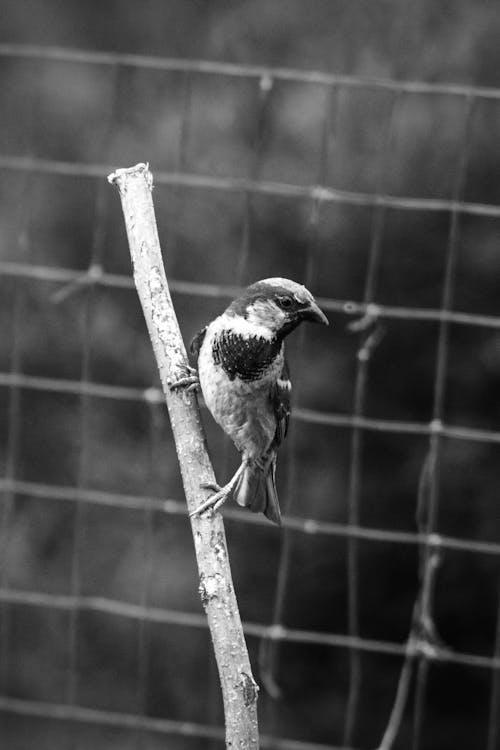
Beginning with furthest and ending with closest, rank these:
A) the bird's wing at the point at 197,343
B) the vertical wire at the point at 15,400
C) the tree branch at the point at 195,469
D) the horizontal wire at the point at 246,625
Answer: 1. the vertical wire at the point at 15,400
2. the horizontal wire at the point at 246,625
3. the bird's wing at the point at 197,343
4. the tree branch at the point at 195,469

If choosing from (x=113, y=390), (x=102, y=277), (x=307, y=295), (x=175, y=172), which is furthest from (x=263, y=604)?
(x=307, y=295)

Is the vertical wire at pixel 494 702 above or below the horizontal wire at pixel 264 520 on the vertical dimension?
below

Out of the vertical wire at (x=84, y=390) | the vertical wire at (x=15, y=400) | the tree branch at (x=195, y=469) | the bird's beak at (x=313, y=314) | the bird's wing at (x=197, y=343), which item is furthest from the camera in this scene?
the vertical wire at (x=15, y=400)

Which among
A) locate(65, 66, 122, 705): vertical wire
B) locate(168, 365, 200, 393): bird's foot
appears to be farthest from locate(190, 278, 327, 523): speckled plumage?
locate(65, 66, 122, 705): vertical wire

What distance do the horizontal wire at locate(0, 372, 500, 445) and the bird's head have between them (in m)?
0.95

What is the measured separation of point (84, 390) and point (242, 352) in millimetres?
1084

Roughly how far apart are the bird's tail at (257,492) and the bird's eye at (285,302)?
1.22ft

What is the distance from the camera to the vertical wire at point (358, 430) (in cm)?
257

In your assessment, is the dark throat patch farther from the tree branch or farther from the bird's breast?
the tree branch

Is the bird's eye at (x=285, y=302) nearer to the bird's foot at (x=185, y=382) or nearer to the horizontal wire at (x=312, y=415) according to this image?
the bird's foot at (x=185, y=382)

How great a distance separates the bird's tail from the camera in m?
1.88

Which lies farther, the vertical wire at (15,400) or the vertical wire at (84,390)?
the vertical wire at (15,400)

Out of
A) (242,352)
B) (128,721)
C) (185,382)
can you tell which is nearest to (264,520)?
(128,721)

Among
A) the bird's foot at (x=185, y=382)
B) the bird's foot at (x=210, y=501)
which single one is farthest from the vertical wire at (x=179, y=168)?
the bird's foot at (x=210, y=501)
